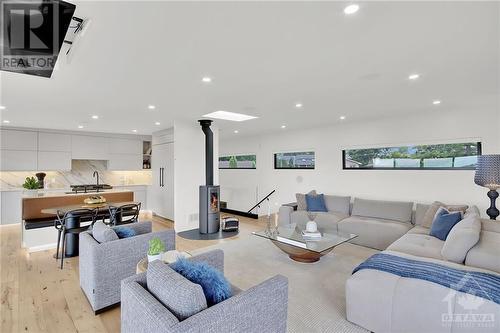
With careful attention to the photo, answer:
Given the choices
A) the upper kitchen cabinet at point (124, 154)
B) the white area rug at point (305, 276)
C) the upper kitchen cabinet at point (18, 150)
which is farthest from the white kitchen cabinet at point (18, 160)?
the white area rug at point (305, 276)

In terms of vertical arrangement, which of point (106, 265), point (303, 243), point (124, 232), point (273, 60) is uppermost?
point (273, 60)

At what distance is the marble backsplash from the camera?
6.15 m

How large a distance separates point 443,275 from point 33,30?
3546 mm

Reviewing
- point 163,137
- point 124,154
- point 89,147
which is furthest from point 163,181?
point 89,147

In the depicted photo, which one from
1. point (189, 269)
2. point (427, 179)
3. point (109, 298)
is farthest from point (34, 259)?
point (427, 179)

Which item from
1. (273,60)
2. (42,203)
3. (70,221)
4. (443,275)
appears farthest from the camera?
(42,203)

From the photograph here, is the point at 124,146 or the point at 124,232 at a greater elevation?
the point at 124,146

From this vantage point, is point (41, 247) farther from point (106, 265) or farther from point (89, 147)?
point (89, 147)

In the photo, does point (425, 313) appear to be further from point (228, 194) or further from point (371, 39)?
point (228, 194)

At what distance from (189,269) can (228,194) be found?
6.75 meters

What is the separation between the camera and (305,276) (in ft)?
10.3

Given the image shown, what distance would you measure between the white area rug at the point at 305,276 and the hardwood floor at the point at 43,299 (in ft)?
5.16

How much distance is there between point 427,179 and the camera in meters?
4.47

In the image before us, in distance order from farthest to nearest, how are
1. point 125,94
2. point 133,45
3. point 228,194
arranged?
point 228,194 → point 125,94 → point 133,45
